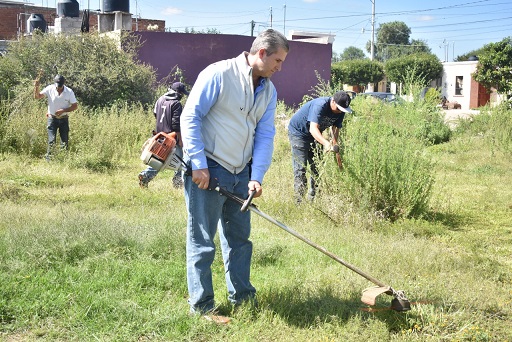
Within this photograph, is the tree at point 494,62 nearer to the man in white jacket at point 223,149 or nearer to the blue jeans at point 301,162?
the blue jeans at point 301,162

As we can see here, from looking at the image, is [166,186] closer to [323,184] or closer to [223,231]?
[323,184]

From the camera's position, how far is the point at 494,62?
123 feet

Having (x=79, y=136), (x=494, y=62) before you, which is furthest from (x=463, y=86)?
(x=79, y=136)

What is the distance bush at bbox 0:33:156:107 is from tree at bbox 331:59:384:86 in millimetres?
34156

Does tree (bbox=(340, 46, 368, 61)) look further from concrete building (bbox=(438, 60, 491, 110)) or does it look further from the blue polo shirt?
the blue polo shirt

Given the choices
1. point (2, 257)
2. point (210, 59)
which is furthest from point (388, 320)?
point (210, 59)

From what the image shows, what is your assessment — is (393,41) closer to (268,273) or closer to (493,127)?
(493,127)

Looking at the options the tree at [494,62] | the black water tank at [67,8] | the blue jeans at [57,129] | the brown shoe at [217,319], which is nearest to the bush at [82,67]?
the blue jeans at [57,129]

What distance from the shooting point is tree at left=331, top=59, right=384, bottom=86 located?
51.5m

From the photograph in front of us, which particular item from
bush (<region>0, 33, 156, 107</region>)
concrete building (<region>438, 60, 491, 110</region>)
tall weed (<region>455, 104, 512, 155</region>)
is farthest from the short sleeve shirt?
concrete building (<region>438, 60, 491, 110</region>)

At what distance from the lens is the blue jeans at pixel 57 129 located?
11.6 m

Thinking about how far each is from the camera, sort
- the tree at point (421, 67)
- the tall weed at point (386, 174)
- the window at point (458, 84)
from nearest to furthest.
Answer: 1. the tall weed at point (386, 174)
2. the tree at point (421, 67)
3. the window at point (458, 84)

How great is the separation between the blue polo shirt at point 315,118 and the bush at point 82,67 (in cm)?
1016

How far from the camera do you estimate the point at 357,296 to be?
4578 mm
